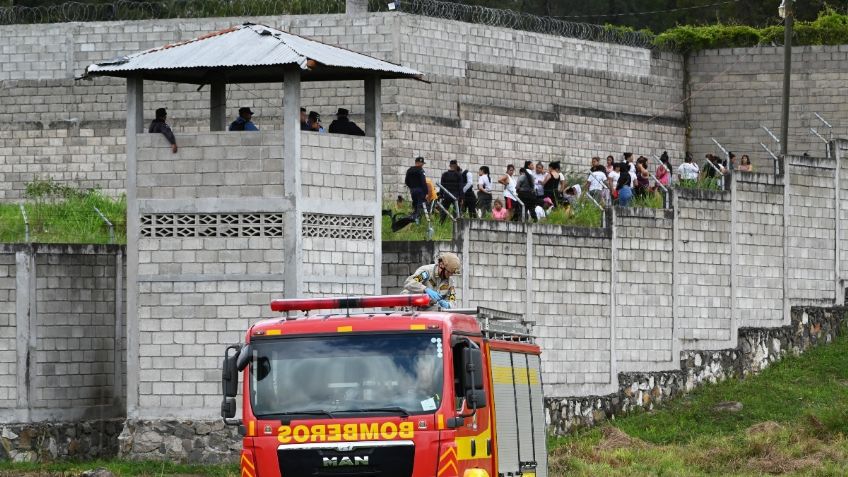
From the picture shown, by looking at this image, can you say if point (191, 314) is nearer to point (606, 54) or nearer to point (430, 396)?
point (430, 396)

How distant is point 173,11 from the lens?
4022cm

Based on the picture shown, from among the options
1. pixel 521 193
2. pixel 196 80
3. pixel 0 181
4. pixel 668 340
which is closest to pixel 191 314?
pixel 196 80

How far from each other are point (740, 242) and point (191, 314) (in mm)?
11966

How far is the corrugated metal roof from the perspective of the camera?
25.4 metres

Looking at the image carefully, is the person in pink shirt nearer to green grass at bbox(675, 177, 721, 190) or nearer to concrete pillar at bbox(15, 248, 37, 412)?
green grass at bbox(675, 177, 721, 190)

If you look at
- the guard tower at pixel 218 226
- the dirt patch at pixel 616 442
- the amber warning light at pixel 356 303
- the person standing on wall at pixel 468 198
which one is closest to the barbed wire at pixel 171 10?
the person standing on wall at pixel 468 198

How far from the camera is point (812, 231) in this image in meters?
35.2

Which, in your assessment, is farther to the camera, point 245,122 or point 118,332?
point 118,332

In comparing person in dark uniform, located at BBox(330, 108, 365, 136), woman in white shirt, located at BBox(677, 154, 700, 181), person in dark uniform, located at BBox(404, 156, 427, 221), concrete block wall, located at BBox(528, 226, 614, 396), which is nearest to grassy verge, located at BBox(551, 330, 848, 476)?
concrete block wall, located at BBox(528, 226, 614, 396)

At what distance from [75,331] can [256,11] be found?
13766 mm

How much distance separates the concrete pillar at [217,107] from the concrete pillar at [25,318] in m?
3.18

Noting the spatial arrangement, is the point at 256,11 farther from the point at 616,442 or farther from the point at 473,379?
the point at 473,379

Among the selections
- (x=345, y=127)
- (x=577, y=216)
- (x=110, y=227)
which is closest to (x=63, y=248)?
(x=110, y=227)

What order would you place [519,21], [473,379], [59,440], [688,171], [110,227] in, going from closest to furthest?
1. [473,379]
2. [59,440]
3. [110,227]
4. [688,171]
5. [519,21]
